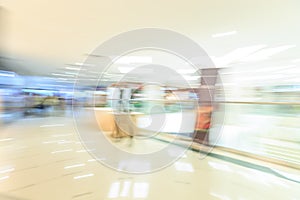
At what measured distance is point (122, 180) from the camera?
3.20 metres

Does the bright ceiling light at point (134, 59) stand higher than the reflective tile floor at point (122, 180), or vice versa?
the bright ceiling light at point (134, 59)

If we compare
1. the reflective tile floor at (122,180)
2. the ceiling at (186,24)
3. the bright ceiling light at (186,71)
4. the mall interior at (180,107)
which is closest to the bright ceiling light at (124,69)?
the mall interior at (180,107)

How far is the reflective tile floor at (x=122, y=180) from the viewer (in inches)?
106

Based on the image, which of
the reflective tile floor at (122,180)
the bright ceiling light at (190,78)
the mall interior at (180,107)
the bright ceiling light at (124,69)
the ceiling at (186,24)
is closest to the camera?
the reflective tile floor at (122,180)

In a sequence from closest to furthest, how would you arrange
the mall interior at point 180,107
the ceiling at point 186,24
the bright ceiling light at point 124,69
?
the mall interior at point 180,107, the ceiling at point 186,24, the bright ceiling light at point 124,69

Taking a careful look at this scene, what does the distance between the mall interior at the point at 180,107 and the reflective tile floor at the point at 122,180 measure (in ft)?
0.06

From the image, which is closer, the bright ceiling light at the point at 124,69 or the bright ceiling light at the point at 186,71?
the bright ceiling light at the point at 186,71

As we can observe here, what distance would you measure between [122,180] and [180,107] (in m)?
4.35

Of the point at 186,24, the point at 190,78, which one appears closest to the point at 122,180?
the point at 186,24

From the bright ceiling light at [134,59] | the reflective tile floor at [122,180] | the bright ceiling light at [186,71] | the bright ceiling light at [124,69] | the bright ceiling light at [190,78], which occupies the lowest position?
the reflective tile floor at [122,180]

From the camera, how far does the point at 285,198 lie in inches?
109

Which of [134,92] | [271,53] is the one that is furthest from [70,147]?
[271,53]

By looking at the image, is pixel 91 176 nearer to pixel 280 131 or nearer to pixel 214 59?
pixel 280 131

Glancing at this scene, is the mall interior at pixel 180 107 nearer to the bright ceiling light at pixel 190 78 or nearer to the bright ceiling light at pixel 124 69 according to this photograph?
the bright ceiling light at pixel 190 78
